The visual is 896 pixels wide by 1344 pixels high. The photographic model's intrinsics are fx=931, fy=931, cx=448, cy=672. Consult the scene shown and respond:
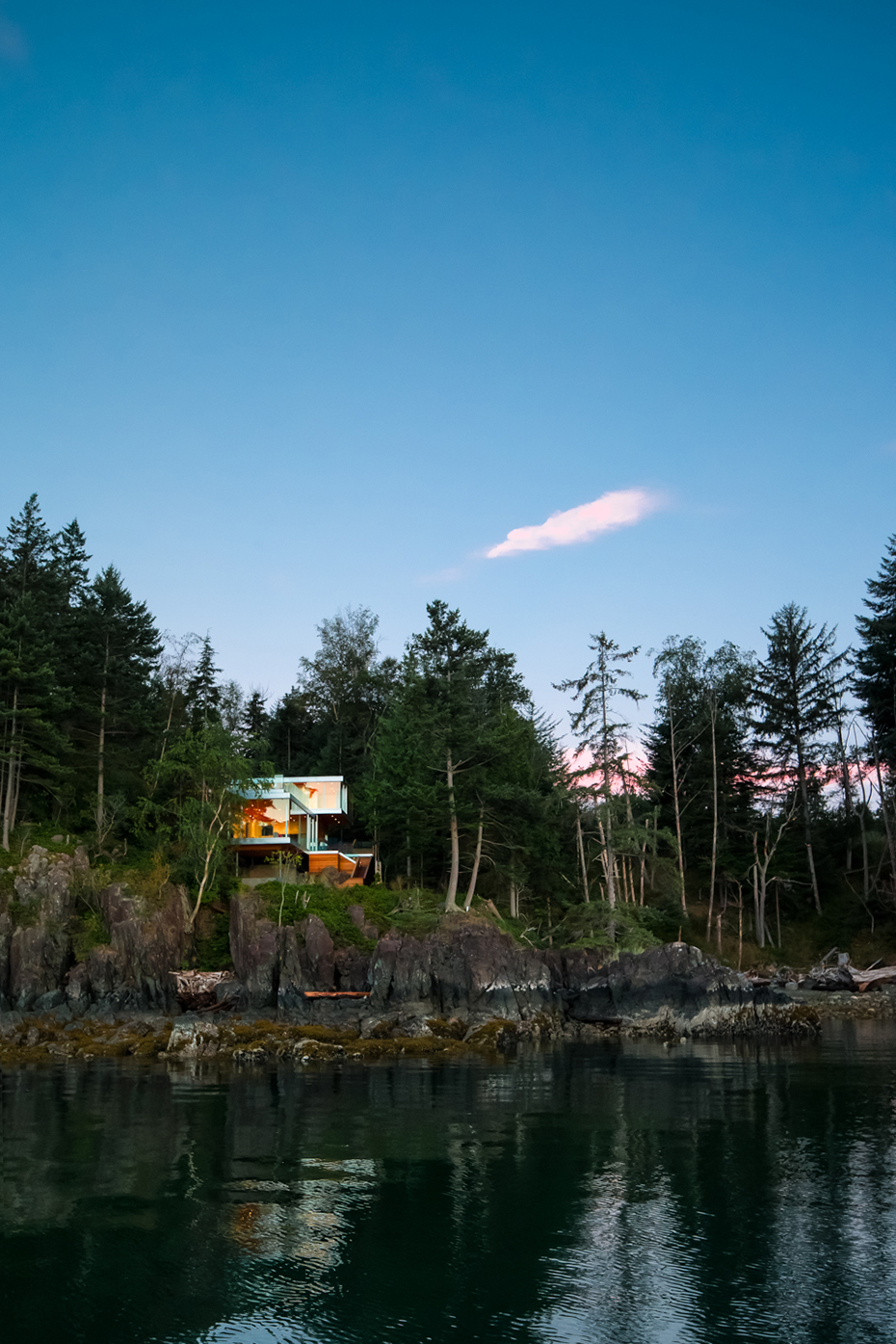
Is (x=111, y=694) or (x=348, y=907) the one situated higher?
(x=111, y=694)

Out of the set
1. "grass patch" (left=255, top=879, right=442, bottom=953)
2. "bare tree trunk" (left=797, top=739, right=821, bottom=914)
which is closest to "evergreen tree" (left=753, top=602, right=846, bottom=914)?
"bare tree trunk" (left=797, top=739, right=821, bottom=914)

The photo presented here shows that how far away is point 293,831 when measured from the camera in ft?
A: 193

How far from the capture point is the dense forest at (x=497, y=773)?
50625 millimetres

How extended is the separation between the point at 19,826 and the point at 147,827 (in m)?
6.76

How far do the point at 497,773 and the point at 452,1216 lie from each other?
133 feet

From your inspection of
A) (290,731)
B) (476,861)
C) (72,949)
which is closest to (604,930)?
(476,861)

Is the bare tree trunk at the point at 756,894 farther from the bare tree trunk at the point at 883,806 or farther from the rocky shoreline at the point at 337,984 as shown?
the rocky shoreline at the point at 337,984

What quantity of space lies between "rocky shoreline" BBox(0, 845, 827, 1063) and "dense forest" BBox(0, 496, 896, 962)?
13.2ft

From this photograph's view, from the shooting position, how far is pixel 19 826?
168 feet

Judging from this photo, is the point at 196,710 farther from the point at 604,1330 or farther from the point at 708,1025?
the point at 604,1330

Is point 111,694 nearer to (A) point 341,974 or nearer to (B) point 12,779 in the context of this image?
(B) point 12,779

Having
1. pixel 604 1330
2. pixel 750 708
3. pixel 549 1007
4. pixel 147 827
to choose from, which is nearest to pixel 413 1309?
pixel 604 1330

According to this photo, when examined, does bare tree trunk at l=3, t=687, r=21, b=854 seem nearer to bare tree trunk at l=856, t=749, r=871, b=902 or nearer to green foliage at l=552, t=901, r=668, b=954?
green foliage at l=552, t=901, r=668, b=954

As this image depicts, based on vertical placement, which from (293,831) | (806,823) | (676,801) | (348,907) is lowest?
(348,907)
